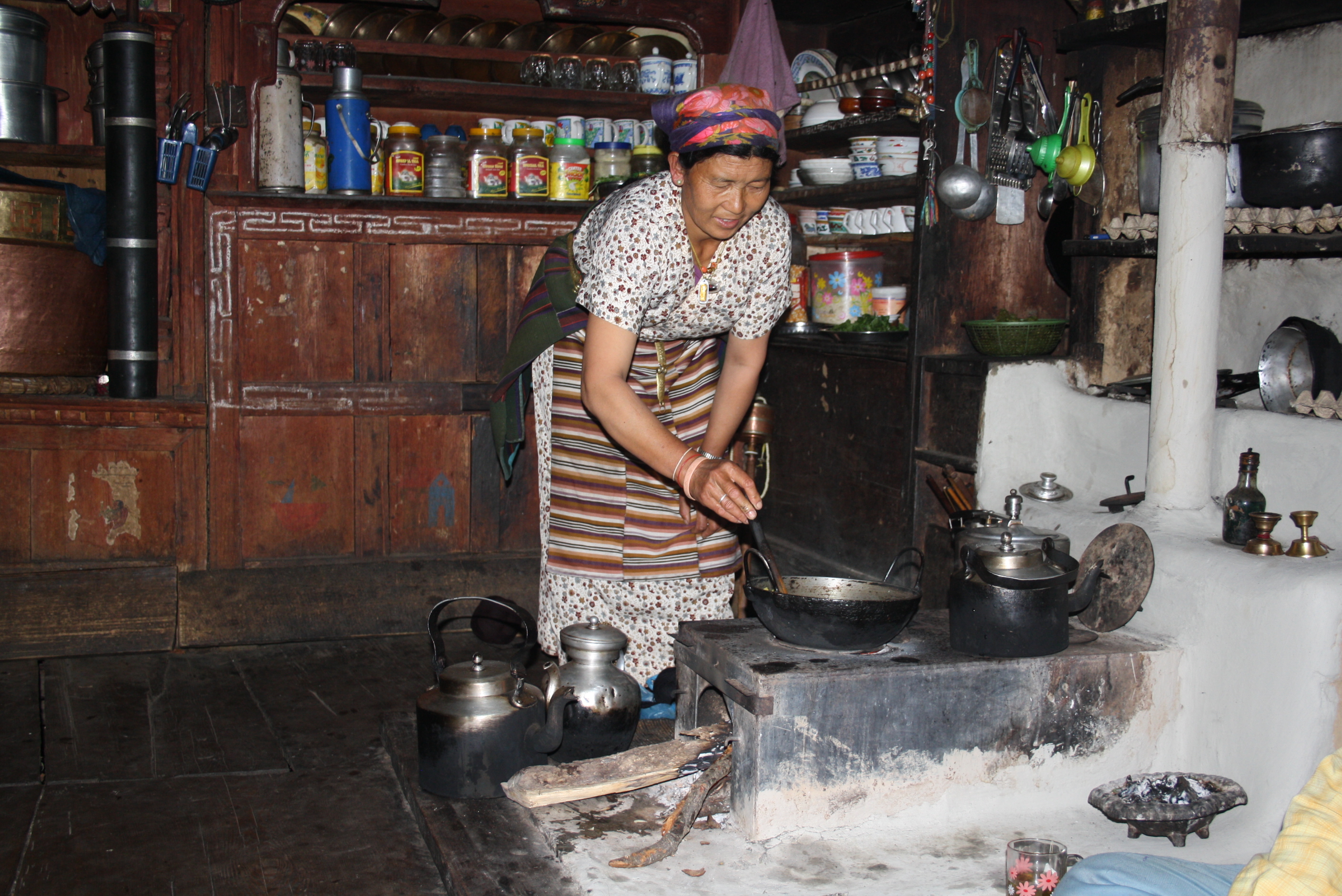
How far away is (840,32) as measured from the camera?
16.9 feet

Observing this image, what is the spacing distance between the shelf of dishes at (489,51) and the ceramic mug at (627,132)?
0.43ft

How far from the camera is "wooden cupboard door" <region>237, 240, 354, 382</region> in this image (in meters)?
4.29

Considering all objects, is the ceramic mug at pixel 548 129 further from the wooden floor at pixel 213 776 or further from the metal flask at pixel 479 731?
the metal flask at pixel 479 731

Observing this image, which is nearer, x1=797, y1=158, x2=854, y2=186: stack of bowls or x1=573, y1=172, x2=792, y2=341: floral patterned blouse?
x1=573, y1=172, x2=792, y2=341: floral patterned blouse

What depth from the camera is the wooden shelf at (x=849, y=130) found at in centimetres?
406

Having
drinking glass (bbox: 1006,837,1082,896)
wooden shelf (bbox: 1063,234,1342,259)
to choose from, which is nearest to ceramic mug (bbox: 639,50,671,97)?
wooden shelf (bbox: 1063,234,1342,259)

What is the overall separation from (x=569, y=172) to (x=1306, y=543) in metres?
3.09

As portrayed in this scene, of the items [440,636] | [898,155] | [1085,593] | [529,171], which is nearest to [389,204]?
[529,171]

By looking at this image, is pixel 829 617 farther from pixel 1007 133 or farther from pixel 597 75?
pixel 597 75

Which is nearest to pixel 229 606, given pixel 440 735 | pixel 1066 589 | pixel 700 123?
pixel 440 735

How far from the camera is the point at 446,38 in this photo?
181 inches

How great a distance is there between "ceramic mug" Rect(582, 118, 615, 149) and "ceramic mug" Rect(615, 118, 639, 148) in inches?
1.0

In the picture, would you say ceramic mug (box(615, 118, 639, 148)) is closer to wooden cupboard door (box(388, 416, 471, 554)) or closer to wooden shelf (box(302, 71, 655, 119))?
wooden shelf (box(302, 71, 655, 119))

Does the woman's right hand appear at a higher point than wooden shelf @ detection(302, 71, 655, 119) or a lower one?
lower
